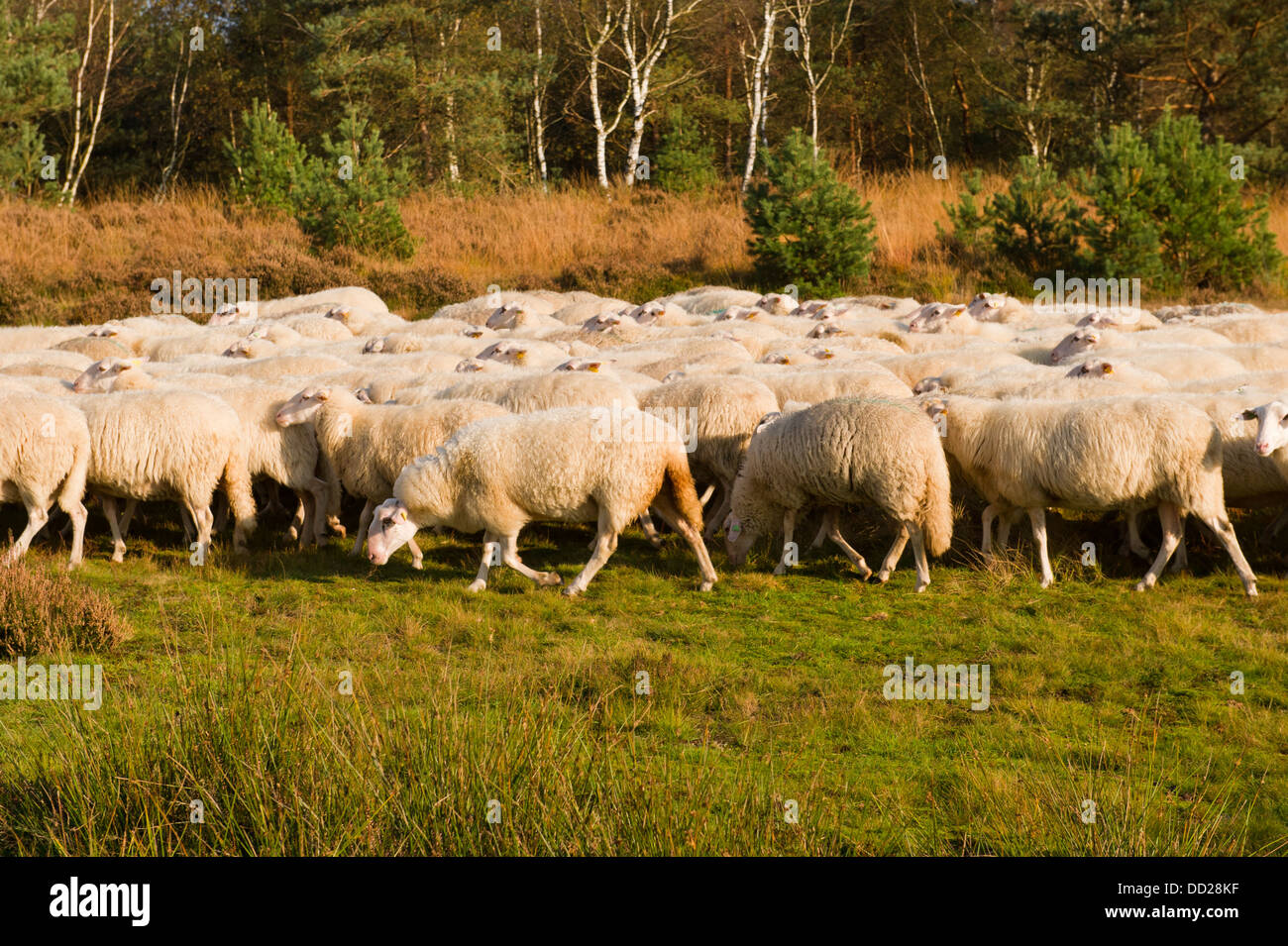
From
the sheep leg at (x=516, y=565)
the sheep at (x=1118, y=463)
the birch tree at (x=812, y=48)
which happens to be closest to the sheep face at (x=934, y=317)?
the sheep at (x=1118, y=463)

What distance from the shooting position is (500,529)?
30.6 ft

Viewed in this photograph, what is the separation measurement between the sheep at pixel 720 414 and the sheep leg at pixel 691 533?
3.58 feet

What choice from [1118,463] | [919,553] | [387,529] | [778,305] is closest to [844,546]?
[919,553]

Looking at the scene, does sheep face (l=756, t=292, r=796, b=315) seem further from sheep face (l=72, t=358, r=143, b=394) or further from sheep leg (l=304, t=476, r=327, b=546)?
sheep face (l=72, t=358, r=143, b=394)

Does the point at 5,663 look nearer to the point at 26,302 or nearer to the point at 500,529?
the point at 500,529

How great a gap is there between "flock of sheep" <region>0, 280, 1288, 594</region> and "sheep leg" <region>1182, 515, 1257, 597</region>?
18 mm

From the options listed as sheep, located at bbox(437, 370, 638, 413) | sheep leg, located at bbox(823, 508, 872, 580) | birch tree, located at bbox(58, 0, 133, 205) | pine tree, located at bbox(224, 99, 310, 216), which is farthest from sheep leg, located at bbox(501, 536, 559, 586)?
birch tree, located at bbox(58, 0, 133, 205)

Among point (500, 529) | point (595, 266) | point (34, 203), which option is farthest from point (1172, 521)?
point (34, 203)

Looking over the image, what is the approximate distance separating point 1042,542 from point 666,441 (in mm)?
3065

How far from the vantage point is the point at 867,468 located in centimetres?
924

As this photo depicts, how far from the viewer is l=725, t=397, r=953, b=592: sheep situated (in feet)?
30.1

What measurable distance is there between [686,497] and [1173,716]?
3.99 m

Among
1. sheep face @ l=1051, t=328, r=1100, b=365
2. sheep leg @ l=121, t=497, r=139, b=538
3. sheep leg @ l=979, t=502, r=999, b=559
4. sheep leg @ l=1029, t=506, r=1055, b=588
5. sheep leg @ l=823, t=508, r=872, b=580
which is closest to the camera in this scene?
sheep leg @ l=1029, t=506, r=1055, b=588

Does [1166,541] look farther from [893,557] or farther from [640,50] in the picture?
[640,50]
